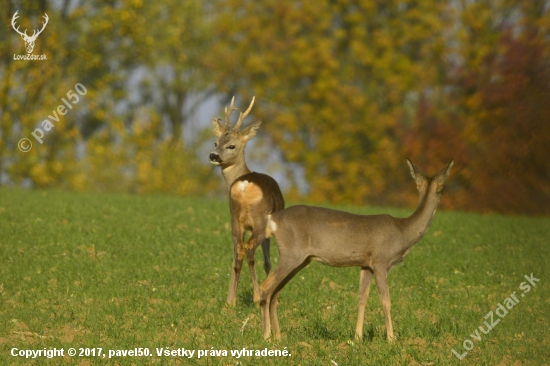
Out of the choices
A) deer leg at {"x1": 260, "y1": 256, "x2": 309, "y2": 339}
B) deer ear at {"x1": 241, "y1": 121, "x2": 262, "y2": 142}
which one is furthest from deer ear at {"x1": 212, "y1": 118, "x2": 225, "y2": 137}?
deer leg at {"x1": 260, "y1": 256, "x2": 309, "y2": 339}

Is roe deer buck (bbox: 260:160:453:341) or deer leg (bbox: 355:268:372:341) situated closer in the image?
roe deer buck (bbox: 260:160:453:341)

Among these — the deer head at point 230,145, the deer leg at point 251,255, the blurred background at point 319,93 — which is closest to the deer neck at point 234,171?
the deer head at point 230,145

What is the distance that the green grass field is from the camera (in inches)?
372

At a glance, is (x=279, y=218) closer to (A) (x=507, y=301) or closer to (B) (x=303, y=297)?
(B) (x=303, y=297)

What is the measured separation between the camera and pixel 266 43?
31.4m

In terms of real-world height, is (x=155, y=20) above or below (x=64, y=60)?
above

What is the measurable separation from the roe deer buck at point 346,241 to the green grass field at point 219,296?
1.91 ft

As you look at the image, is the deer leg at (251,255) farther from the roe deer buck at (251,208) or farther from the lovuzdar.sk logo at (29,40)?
the lovuzdar.sk logo at (29,40)

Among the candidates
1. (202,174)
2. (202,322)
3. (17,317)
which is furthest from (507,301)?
(202,174)

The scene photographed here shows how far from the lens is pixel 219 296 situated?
1184 cm

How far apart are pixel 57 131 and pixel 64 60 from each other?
2719 millimetres

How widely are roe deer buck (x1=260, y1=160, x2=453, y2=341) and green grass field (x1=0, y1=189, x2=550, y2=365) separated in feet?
1.91

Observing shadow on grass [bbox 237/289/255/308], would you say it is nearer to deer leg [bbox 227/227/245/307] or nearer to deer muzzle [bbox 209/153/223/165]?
deer leg [bbox 227/227/245/307]

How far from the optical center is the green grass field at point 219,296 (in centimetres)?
946
